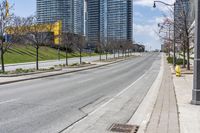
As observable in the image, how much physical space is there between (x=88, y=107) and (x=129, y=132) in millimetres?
4299

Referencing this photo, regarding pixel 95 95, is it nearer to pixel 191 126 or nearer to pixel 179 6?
pixel 191 126

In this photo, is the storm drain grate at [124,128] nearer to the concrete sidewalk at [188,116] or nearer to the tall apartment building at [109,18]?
the concrete sidewalk at [188,116]

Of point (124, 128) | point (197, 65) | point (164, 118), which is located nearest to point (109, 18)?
point (197, 65)

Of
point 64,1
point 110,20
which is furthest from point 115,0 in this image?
point 64,1

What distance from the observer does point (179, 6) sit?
1698 inches

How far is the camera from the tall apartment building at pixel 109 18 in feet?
423

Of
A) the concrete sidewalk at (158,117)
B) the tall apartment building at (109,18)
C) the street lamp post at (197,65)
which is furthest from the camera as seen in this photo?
the tall apartment building at (109,18)

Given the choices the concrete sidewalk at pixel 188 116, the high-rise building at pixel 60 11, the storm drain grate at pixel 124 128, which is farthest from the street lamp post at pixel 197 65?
the high-rise building at pixel 60 11

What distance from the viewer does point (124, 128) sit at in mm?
9844

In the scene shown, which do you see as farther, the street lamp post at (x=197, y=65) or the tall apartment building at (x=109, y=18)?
the tall apartment building at (x=109, y=18)

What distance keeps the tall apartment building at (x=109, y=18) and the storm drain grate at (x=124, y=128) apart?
108051mm

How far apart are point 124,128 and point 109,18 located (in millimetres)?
134715

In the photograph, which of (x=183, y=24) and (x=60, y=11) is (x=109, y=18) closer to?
(x=60, y=11)

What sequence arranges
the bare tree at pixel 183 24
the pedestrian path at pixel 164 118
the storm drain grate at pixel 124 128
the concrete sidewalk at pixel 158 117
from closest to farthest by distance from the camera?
the pedestrian path at pixel 164 118 < the concrete sidewalk at pixel 158 117 < the storm drain grate at pixel 124 128 < the bare tree at pixel 183 24
